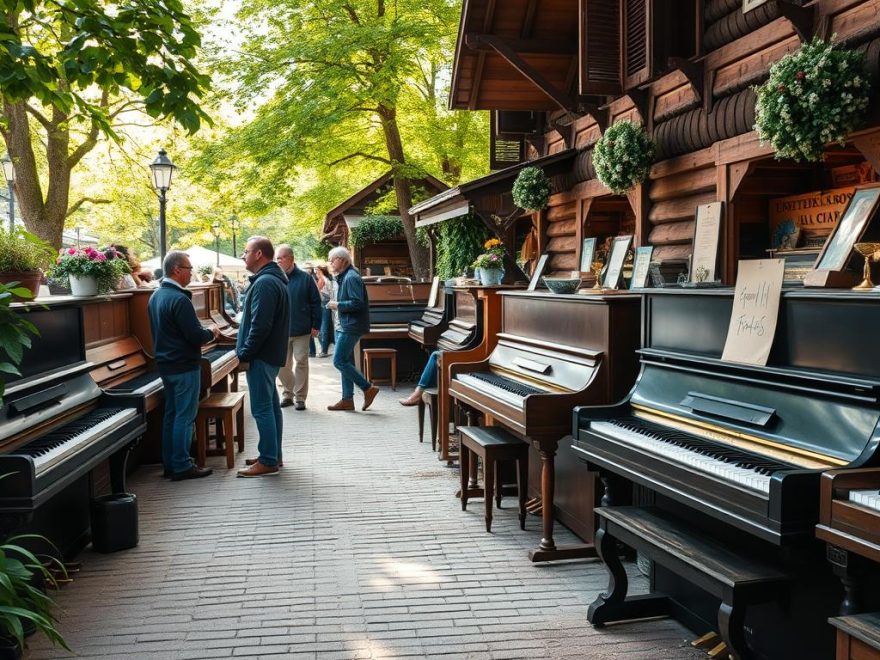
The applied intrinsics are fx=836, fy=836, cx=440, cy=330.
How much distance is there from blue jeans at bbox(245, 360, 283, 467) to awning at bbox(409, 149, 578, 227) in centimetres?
445

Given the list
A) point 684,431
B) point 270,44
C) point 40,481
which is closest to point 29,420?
point 40,481

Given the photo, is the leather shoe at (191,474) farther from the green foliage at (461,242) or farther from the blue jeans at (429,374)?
the green foliage at (461,242)

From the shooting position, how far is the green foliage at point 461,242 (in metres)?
13.4

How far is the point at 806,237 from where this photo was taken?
7727 millimetres

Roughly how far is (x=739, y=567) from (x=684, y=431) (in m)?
0.76

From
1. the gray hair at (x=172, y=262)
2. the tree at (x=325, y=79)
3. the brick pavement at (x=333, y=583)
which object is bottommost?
the brick pavement at (x=333, y=583)

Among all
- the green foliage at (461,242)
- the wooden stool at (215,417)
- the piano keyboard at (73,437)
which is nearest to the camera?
the piano keyboard at (73,437)

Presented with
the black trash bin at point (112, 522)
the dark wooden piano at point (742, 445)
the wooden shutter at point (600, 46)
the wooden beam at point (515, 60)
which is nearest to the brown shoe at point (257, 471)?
the black trash bin at point (112, 522)

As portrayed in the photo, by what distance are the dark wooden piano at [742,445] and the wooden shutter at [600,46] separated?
4.58 m

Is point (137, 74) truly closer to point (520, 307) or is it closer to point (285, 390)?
point (520, 307)

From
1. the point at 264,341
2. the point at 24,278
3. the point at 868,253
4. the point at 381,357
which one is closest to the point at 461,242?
the point at 381,357

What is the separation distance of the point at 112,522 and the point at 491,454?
2463 millimetres

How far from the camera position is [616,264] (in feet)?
20.6

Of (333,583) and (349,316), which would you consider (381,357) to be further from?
(333,583)
